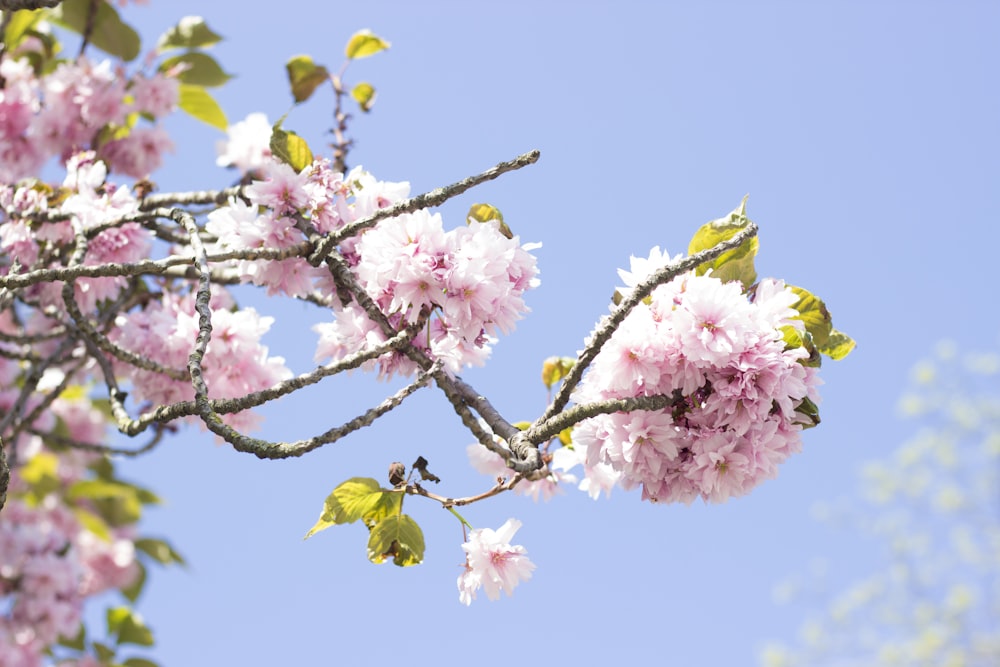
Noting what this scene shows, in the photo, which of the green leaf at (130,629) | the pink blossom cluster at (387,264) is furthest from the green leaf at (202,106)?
the green leaf at (130,629)

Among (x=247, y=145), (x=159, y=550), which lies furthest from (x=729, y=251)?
(x=159, y=550)

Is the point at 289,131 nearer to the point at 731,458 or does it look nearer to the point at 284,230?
the point at 284,230

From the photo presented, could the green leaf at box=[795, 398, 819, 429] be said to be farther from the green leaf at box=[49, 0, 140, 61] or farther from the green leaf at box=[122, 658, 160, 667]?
the green leaf at box=[122, 658, 160, 667]

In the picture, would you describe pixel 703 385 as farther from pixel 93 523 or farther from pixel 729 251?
pixel 93 523

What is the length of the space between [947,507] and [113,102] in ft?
32.2

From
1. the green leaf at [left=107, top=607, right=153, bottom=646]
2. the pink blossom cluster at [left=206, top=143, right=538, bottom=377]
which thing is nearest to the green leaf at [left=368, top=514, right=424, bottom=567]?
the pink blossom cluster at [left=206, top=143, right=538, bottom=377]

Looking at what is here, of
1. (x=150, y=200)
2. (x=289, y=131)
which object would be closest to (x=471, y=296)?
(x=289, y=131)

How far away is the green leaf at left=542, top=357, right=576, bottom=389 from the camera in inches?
74.1

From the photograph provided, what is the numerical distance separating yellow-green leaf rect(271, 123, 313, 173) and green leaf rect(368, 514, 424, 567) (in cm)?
68

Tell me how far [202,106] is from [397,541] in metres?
2.19

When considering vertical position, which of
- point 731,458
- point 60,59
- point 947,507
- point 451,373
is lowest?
point 731,458

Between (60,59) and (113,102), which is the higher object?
(60,59)

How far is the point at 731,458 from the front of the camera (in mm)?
1342

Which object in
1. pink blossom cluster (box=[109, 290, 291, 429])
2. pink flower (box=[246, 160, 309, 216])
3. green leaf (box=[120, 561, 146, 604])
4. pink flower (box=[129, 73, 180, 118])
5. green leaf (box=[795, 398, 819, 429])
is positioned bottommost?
green leaf (box=[795, 398, 819, 429])
